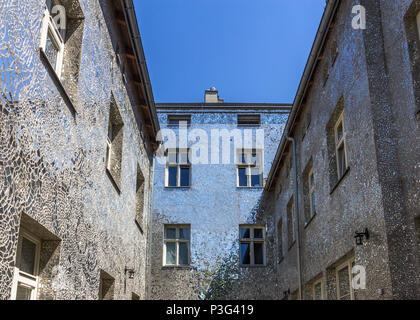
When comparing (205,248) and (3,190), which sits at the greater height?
(205,248)

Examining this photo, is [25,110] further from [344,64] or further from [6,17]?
[344,64]

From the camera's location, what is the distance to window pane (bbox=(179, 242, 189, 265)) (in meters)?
18.5

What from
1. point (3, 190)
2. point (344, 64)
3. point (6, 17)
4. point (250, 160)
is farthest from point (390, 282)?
point (250, 160)

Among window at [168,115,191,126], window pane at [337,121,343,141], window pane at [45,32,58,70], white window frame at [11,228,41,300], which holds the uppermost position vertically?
window at [168,115,191,126]

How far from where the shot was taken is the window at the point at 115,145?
10391mm

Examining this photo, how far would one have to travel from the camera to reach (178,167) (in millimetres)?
19812

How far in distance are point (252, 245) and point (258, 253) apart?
406 millimetres

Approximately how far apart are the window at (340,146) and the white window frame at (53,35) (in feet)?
17.0

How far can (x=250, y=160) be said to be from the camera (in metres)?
20.0

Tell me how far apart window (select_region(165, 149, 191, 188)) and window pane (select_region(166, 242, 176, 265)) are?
236cm

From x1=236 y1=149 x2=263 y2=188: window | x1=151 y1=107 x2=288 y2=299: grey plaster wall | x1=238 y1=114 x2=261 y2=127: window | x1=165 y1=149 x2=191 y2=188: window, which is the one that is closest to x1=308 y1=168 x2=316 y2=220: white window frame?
x1=151 y1=107 x2=288 y2=299: grey plaster wall

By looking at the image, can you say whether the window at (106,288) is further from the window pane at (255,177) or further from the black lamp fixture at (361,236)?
the window pane at (255,177)

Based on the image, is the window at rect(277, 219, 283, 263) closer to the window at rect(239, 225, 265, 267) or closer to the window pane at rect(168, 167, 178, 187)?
the window at rect(239, 225, 265, 267)

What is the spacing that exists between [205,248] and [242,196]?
8.07ft
